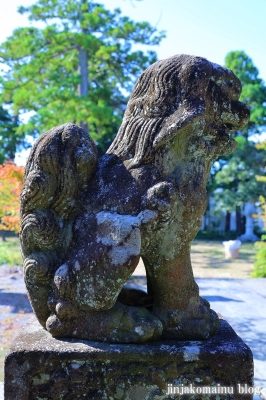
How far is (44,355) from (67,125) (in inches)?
40.5

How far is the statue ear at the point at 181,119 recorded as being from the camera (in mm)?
1768

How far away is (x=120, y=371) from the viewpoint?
64.7 inches

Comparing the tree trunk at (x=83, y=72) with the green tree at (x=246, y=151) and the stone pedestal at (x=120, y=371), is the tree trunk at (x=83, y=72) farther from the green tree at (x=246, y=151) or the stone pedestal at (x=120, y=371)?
the green tree at (x=246, y=151)

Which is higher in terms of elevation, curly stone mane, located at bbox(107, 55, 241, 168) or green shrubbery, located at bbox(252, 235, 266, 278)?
curly stone mane, located at bbox(107, 55, 241, 168)

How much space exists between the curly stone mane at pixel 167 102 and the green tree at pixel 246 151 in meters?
13.5

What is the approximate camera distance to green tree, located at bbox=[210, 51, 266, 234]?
49.3ft

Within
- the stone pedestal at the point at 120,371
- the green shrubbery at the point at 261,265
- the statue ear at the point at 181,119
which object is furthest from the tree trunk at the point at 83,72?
the stone pedestal at the point at 120,371

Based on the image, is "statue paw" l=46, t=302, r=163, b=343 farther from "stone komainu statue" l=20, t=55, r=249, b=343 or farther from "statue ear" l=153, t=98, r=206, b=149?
"statue ear" l=153, t=98, r=206, b=149

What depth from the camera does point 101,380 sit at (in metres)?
1.64

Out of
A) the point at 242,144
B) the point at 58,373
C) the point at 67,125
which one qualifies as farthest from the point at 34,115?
the point at 242,144

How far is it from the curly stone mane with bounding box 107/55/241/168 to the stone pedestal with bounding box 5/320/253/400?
837 millimetres

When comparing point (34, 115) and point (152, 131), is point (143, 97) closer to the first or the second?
point (152, 131)

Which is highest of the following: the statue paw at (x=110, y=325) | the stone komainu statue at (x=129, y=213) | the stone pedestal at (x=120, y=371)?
the stone komainu statue at (x=129, y=213)

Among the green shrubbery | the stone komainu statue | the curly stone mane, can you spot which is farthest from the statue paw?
the green shrubbery
